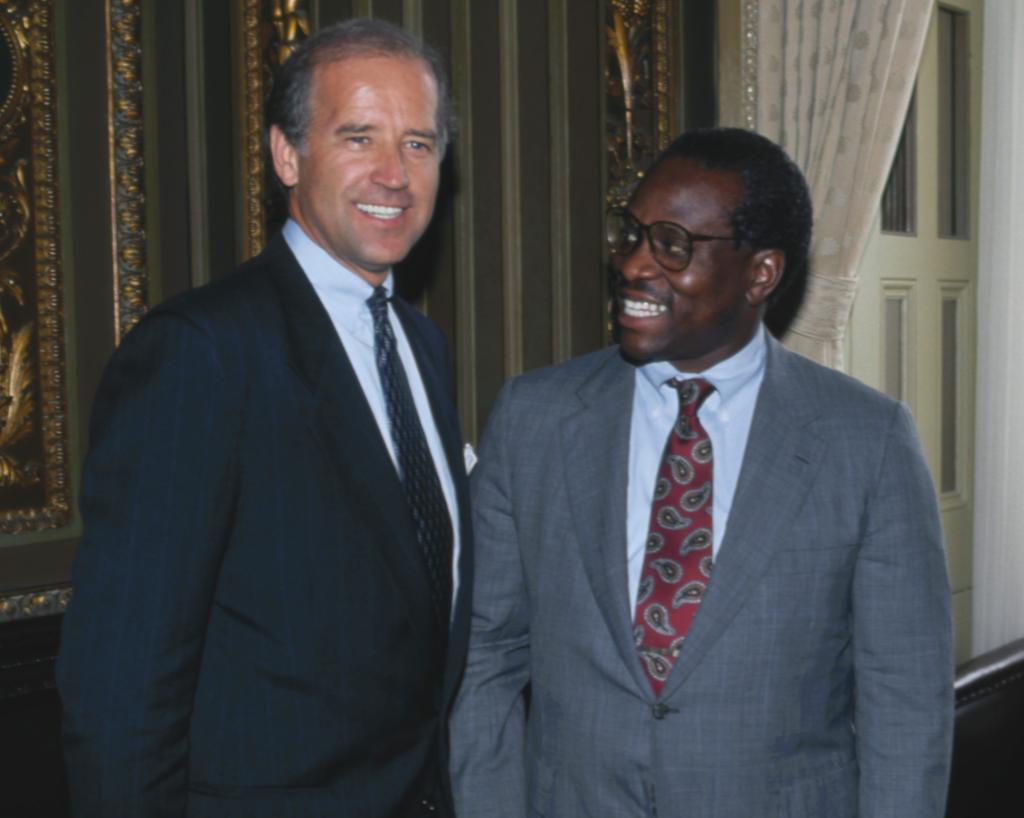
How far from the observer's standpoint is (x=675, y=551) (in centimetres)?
168

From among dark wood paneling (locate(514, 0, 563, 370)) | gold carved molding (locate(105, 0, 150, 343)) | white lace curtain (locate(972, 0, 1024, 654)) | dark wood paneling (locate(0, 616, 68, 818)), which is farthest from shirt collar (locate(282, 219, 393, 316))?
white lace curtain (locate(972, 0, 1024, 654))

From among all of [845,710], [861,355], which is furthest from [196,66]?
[861,355]

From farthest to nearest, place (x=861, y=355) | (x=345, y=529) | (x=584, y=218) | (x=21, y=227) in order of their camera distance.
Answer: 1. (x=861, y=355)
2. (x=584, y=218)
3. (x=21, y=227)
4. (x=345, y=529)

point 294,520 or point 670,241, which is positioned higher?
point 670,241

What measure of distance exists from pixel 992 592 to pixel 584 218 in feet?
6.05

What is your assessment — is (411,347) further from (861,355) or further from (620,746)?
(861,355)

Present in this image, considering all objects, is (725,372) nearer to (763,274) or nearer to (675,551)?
(763,274)

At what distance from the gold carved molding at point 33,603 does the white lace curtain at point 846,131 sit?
1.99 metres

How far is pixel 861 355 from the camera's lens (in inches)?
140

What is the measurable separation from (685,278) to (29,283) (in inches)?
49.1

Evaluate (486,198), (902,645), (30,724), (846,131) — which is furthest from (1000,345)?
(30,724)

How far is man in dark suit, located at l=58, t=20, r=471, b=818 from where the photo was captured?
4.44 feet

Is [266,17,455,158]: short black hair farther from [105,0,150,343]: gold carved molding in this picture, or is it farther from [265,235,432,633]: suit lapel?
[105,0,150,343]: gold carved molding

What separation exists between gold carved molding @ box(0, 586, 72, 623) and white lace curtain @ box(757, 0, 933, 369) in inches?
78.4
